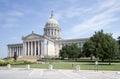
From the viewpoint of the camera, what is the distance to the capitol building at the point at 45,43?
146 metres

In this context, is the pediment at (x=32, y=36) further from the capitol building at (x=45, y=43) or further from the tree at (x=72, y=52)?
the tree at (x=72, y=52)

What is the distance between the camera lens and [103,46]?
66.6 m

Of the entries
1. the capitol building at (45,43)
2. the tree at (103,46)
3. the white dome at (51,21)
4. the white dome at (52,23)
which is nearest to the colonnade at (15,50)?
the capitol building at (45,43)

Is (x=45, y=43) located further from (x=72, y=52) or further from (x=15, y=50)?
(x=72, y=52)

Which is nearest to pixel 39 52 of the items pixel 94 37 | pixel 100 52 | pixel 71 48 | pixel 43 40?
pixel 43 40

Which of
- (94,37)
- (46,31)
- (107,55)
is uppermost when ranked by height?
(46,31)

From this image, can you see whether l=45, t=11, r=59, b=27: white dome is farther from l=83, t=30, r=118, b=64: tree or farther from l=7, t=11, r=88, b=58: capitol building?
l=83, t=30, r=118, b=64: tree

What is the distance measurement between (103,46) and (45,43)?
269 feet

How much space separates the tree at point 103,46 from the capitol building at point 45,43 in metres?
60.9

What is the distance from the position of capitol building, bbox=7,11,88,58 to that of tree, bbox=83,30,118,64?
60908mm

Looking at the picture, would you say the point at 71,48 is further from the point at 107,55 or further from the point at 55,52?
the point at 55,52

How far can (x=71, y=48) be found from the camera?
353 ft

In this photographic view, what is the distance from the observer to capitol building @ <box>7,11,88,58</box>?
146500 millimetres

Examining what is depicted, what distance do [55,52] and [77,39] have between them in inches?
757
